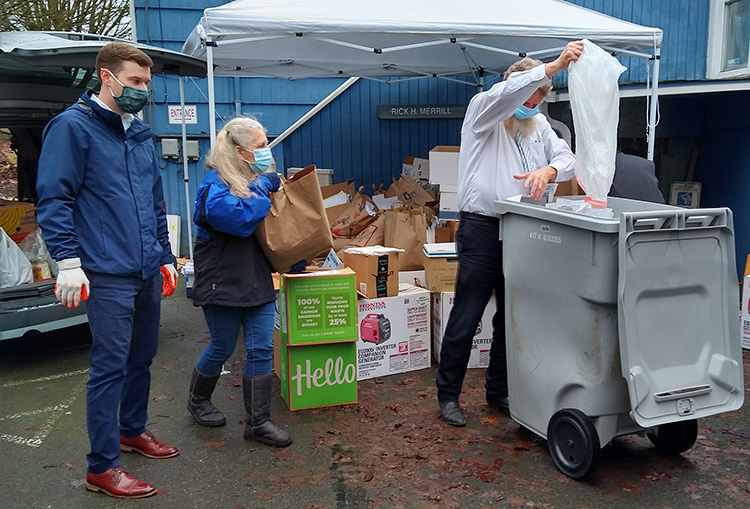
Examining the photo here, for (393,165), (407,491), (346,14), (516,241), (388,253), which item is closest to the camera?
(407,491)

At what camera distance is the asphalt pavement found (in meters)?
2.86

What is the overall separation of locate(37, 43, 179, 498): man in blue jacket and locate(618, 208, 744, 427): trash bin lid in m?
2.05

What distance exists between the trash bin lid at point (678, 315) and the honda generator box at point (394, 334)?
1.95 metres

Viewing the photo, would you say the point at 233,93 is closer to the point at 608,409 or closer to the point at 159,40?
the point at 159,40

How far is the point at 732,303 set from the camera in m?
2.84

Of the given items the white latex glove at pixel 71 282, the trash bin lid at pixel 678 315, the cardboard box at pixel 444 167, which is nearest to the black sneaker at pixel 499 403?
the trash bin lid at pixel 678 315

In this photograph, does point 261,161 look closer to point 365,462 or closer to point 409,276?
point 365,462

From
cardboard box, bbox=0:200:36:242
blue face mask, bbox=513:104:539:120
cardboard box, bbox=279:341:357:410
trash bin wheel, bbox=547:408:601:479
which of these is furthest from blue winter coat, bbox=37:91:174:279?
cardboard box, bbox=0:200:36:242

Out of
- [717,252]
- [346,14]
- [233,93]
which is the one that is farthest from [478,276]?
[233,93]

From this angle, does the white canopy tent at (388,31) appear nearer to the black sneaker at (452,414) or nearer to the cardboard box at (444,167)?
the cardboard box at (444,167)

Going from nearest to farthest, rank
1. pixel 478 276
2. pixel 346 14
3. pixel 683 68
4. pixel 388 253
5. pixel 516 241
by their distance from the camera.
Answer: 1. pixel 516 241
2. pixel 478 276
3. pixel 388 253
4. pixel 346 14
5. pixel 683 68

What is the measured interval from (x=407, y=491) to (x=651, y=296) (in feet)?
4.44

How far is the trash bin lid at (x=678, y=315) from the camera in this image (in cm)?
265

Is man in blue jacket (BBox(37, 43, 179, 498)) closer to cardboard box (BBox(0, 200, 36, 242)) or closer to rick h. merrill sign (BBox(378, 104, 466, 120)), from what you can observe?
cardboard box (BBox(0, 200, 36, 242))
